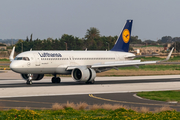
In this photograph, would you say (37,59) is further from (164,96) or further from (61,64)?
(164,96)

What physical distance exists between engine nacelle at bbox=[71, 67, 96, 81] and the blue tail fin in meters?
11.9

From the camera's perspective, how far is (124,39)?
5528 centimetres

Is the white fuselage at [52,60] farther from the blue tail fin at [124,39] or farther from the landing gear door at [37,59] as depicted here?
the blue tail fin at [124,39]

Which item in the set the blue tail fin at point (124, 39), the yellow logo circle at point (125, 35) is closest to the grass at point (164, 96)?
the blue tail fin at point (124, 39)

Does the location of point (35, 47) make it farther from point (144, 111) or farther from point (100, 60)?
point (144, 111)

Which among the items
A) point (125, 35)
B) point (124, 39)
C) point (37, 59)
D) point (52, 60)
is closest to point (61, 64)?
point (52, 60)

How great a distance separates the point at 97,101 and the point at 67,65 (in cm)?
1963

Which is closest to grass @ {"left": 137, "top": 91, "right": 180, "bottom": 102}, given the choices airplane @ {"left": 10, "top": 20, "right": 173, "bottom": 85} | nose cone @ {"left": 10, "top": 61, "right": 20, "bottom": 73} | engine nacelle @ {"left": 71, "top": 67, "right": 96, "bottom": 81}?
engine nacelle @ {"left": 71, "top": 67, "right": 96, "bottom": 81}

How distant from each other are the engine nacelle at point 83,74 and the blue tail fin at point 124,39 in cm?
1194

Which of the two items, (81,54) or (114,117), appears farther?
(81,54)

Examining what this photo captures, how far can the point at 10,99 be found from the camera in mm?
28094

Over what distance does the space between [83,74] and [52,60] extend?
4.80m

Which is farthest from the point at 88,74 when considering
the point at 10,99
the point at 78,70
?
the point at 10,99

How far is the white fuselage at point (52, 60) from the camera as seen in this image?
42.1 meters
